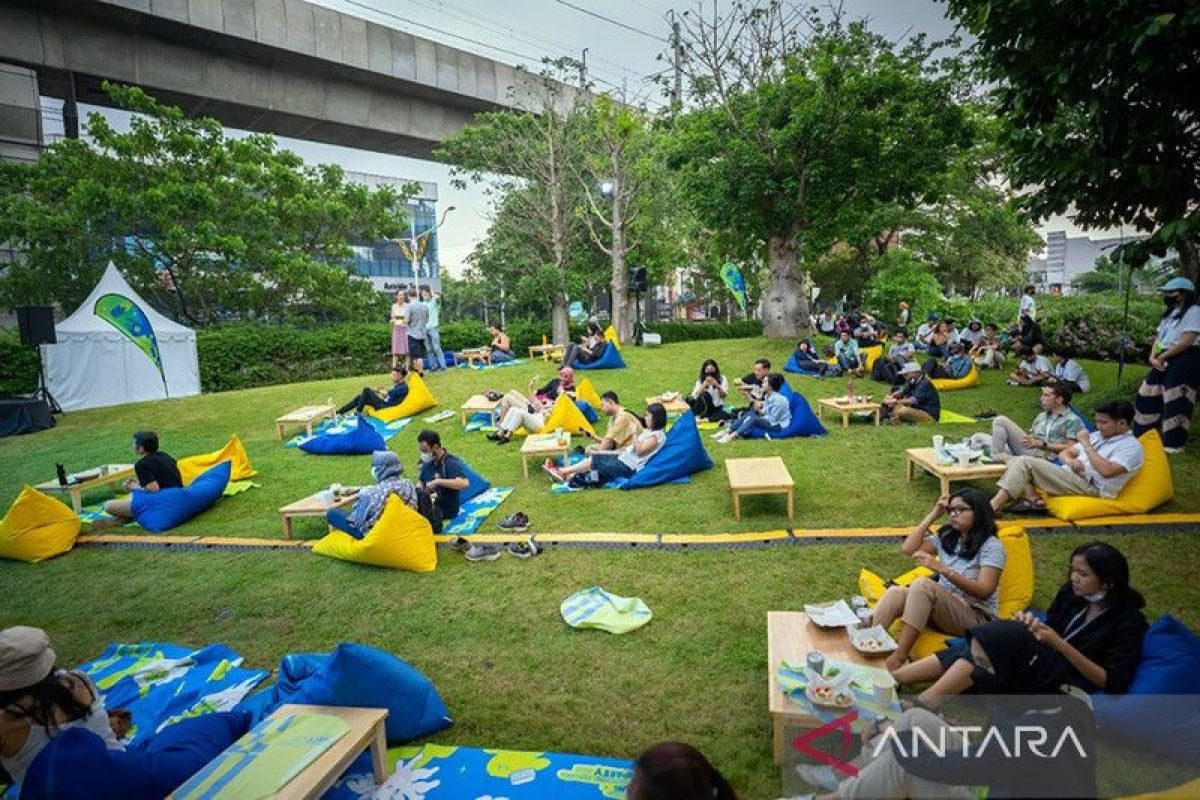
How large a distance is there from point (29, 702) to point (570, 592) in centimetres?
344

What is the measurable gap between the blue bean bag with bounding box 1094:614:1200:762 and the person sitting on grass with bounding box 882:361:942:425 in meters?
7.42

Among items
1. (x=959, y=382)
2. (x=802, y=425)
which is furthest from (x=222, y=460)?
(x=959, y=382)

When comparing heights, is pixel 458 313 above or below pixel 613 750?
above

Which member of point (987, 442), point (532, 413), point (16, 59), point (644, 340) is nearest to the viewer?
point (987, 442)

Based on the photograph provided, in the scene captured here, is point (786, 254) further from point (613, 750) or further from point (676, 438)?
point (613, 750)

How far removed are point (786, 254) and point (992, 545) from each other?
15101mm

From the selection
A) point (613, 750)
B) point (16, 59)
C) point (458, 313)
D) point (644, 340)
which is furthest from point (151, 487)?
point (458, 313)

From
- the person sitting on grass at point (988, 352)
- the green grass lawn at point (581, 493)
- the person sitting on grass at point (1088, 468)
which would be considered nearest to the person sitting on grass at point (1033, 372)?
the green grass lawn at point (581, 493)

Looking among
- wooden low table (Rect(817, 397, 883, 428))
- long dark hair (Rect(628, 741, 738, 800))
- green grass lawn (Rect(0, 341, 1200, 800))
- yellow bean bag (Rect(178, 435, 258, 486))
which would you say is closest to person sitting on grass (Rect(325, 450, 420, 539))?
green grass lawn (Rect(0, 341, 1200, 800))

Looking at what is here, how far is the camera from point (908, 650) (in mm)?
3775

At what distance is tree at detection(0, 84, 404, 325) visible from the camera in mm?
16891

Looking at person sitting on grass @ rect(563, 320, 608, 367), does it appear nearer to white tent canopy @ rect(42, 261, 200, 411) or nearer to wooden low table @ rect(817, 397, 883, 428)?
wooden low table @ rect(817, 397, 883, 428)

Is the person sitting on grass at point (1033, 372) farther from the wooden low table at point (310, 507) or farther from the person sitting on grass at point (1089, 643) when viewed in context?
the wooden low table at point (310, 507)

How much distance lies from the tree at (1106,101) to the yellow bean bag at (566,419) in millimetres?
6986
